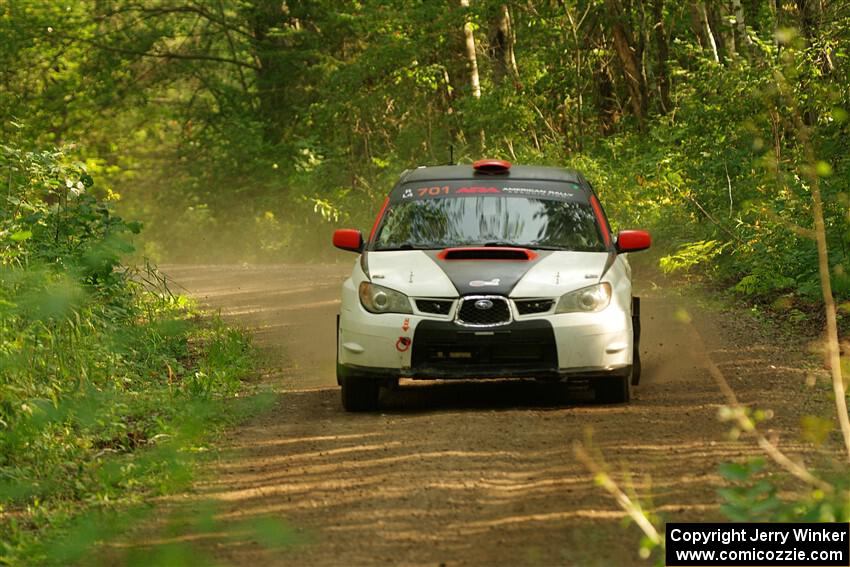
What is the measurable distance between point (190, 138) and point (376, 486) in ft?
114

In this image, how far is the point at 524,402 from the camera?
34.3 feet

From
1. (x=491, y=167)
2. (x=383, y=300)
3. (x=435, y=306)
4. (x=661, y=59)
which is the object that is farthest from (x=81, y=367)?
(x=661, y=59)

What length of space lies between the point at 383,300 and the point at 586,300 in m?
1.39

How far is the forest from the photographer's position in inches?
386

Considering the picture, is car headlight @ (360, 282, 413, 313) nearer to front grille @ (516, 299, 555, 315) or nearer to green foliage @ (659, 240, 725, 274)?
front grille @ (516, 299, 555, 315)

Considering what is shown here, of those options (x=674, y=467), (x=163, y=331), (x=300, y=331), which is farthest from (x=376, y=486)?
(x=300, y=331)

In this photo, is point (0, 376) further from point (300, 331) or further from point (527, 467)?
point (300, 331)

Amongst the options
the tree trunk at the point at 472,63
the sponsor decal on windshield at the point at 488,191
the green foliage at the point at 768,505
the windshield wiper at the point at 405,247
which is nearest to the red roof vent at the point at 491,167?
the sponsor decal on windshield at the point at 488,191

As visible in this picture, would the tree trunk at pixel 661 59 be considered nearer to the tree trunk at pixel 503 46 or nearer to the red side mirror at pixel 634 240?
the tree trunk at pixel 503 46

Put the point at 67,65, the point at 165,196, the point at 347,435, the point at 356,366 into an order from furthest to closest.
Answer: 1. the point at 165,196
2. the point at 67,65
3. the point at 356,366
4. the point at 347,435

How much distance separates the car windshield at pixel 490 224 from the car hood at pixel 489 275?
1.12 feet

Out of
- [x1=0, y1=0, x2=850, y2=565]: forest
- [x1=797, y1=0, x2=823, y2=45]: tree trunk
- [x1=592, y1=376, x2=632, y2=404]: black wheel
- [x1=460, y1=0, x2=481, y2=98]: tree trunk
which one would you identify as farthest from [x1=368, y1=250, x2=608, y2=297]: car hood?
[x1=460, y1=0, x2=481, y2=98]: tree trunk

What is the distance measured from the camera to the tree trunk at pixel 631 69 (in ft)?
91.0

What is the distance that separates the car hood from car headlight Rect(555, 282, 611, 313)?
0.04 metres
